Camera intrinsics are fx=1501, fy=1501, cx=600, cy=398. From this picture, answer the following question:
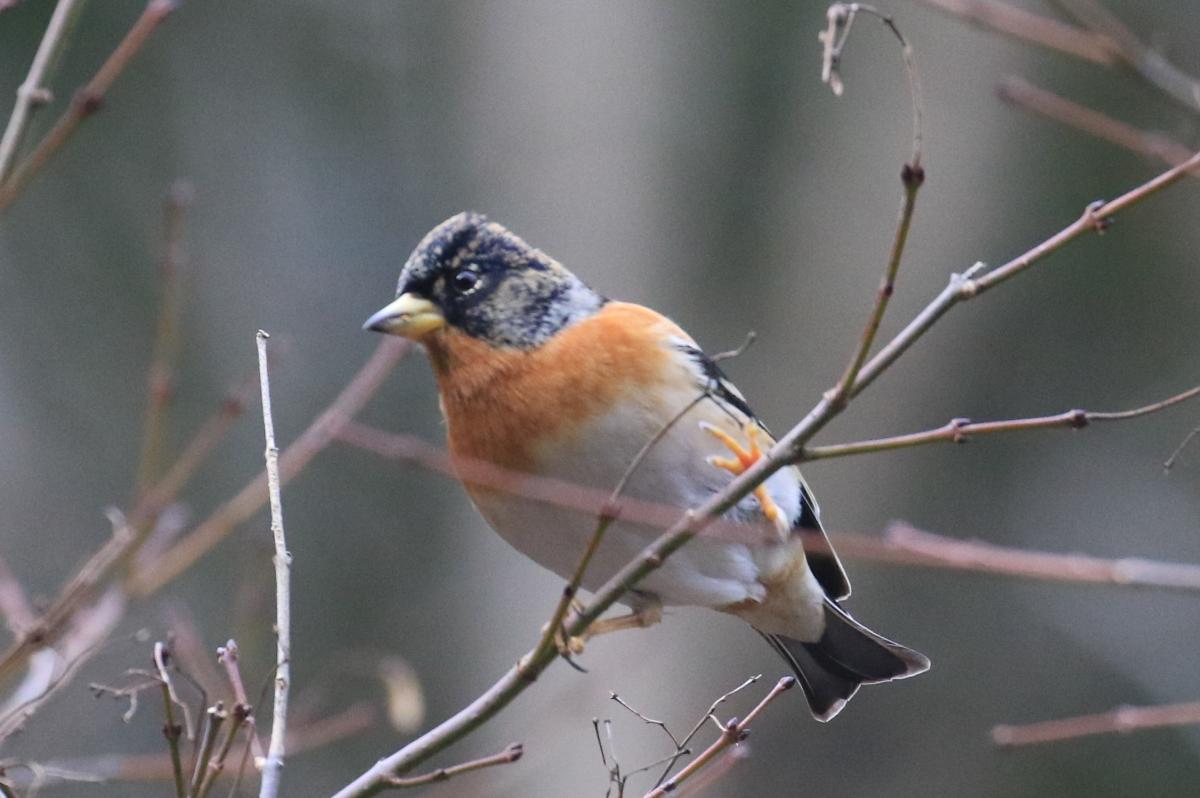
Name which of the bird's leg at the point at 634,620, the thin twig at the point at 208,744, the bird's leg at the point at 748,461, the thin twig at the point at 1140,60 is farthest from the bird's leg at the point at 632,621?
the thin twig at the point at 1140,60

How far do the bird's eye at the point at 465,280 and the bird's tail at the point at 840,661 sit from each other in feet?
4.21

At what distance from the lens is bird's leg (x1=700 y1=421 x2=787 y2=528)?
3111 mm

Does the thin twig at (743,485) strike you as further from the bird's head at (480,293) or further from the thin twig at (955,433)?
the bird's head at (480,293)

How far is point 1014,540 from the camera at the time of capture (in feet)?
30.9

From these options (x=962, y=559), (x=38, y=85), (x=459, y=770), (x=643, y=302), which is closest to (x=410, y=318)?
(x=38, y=85)

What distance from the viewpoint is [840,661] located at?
4.13 metres

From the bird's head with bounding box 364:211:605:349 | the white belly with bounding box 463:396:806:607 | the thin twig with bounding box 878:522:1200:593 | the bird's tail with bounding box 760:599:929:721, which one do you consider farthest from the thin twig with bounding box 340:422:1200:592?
the bird's tail with bounding box 760:599:929:721

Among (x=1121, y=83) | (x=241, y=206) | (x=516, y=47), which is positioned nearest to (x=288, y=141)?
(x=241, y=206)

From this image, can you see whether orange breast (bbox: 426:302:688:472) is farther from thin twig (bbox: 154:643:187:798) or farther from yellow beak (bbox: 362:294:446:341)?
thin twig (bbox: 154:643:187:798)

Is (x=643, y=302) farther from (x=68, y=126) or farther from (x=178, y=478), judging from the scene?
(x=68, y=126)

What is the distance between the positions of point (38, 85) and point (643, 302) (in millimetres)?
5462

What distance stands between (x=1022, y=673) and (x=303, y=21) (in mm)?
6765

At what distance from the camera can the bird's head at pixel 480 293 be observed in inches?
143

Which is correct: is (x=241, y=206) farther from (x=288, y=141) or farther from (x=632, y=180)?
(x=632, y=180)
